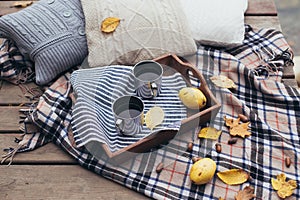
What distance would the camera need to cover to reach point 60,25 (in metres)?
1.21

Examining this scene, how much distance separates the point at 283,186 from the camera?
96cm

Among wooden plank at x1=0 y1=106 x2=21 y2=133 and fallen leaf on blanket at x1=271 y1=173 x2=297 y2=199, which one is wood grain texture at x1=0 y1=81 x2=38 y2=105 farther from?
fallen leaf on blanket at x1=271 y1=173 x2=297 y2=199

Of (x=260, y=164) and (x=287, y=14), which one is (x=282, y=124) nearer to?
(x=260, y=164)

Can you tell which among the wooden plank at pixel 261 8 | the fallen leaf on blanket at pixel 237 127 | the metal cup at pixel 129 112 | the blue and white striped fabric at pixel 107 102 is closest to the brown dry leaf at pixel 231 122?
the fallen leaf on blanket at pixel 237 127

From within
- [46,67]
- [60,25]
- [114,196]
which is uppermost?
[60,25]

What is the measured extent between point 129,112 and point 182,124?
0.13m

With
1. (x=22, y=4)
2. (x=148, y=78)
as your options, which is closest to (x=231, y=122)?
(x=148, y=78)

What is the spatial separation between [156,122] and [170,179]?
0.48 ft

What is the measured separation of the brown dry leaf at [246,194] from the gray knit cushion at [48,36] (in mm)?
613

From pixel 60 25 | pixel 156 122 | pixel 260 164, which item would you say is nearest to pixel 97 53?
pixel 60 25

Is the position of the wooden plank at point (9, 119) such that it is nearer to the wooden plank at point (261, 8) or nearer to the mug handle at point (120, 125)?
the mug handle at point (120, 125)

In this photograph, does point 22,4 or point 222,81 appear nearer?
point 222,81

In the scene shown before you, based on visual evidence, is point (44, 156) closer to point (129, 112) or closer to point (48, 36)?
point (129, 112)

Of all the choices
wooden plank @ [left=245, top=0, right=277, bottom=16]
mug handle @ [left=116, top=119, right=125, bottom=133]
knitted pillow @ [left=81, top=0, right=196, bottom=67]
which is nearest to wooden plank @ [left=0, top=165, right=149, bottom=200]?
mug handle @ [left=116, top=119, right=125, bottom=133]
